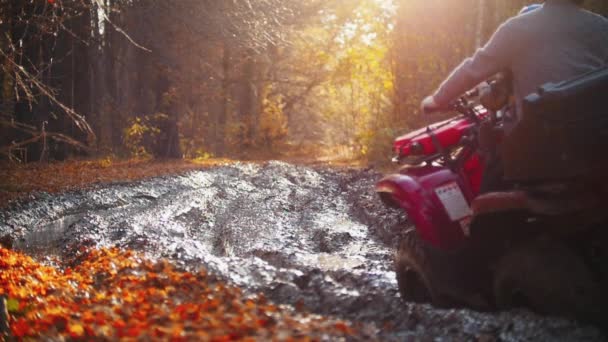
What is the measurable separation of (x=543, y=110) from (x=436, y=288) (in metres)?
1.37

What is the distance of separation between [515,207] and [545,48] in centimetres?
89

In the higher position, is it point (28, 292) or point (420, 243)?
point (420, 243)

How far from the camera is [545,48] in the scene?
3471 mm

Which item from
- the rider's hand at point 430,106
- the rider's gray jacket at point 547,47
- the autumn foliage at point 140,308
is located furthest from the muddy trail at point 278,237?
the rider's gray jacket at point 547,47

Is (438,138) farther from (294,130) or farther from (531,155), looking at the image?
(294,130)

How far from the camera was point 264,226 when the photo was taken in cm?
846

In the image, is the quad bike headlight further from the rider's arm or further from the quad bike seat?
the quad bike seat

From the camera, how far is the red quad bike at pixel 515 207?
3.00m

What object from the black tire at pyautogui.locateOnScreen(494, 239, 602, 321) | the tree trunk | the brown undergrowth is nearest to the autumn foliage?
the black tire at pyautogui.locateOnScreen(494, 239, 602, 321)

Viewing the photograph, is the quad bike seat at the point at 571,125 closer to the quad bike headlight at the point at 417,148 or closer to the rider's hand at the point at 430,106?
the rider's hand at the point at 430,106

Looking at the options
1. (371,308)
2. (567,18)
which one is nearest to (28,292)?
(371,308)

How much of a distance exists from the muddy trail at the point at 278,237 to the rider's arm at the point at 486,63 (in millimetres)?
1296

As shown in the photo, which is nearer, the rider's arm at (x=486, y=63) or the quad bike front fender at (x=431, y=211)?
the rider's arm at (x=486, y=63)

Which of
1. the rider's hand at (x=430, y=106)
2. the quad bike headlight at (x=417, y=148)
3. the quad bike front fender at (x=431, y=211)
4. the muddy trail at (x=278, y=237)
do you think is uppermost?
the rider's hand at (x=430, y=106)
